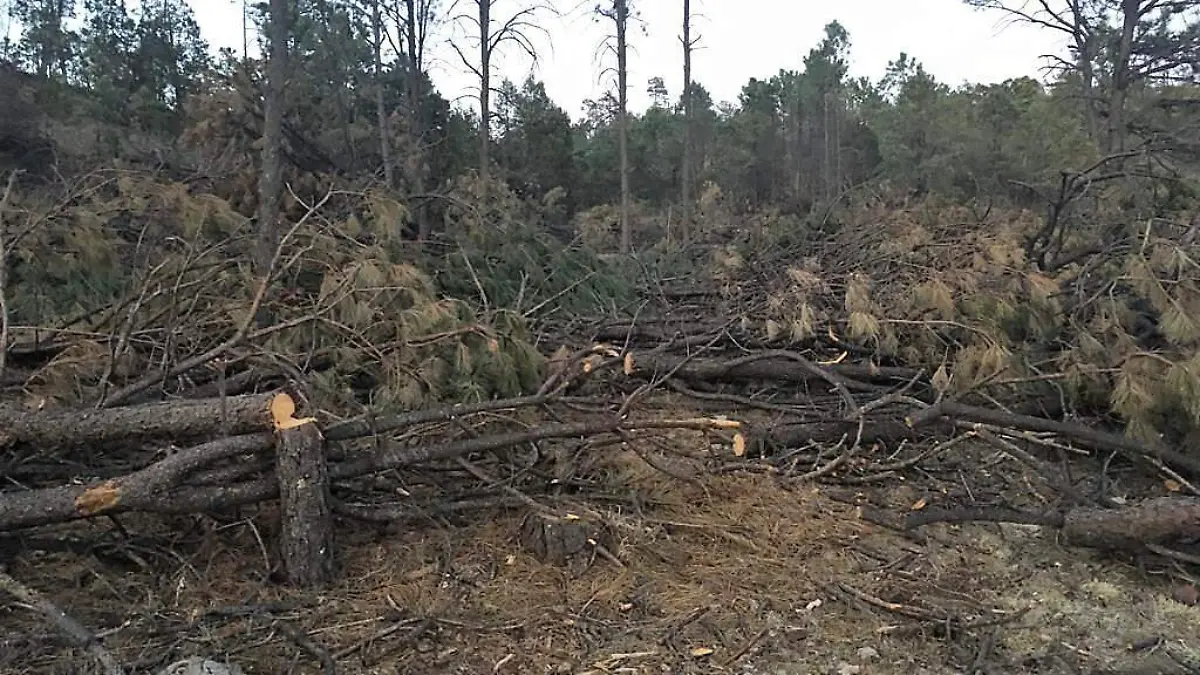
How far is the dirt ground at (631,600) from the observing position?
2.42 metres

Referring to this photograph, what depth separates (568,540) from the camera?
9.83ft

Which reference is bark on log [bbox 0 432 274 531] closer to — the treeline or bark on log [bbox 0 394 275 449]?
bark on log [bbox 0 394 275 449]

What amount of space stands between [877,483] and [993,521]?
62 centimetres

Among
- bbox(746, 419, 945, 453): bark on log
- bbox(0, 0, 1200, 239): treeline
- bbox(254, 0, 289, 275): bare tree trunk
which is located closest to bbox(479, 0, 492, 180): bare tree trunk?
bbox(0, 0, 1200, 239): treeline

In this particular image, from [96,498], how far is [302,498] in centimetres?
60

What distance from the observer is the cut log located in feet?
9.00

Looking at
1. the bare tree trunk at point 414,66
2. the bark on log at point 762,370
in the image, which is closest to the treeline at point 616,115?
the bare tree trunk at point 414,66

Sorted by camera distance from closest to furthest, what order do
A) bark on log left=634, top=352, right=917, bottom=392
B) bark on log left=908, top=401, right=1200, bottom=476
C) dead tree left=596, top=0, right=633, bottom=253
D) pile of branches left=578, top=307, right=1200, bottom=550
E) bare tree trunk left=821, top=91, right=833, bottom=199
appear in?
1. pile of branches left=578, top=307, right=1200, bottom=550
2. bark on log left=908, top=401, right=1200, bottom=476
3. bark on log left=634, top=352, right=917, bottom=392
4. dead tree left=596, top=0, right=633, bottom=253
5. bare tree trunk left=821, top=91, right=833, bottom=199

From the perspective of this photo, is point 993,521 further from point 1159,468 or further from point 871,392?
point 871,392

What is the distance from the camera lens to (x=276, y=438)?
278 cm

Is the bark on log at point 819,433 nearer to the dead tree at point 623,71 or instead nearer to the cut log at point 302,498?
the cut log at point 302,498

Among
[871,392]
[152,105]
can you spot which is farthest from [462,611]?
[152,105]

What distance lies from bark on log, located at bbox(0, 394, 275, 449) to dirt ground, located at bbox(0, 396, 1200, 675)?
0.35 meters

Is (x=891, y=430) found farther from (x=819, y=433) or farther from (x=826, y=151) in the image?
Answer: (x=826, y=151)
